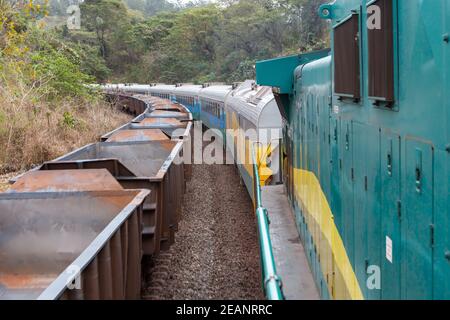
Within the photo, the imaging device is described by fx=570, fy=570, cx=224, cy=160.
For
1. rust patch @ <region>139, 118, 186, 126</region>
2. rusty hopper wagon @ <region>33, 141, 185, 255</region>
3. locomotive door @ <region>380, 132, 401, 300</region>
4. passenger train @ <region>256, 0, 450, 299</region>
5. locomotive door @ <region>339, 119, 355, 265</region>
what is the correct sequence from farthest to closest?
rust patch @ <region>139, 118, 186, 126</region> < rusty hopper wagon @ <region>33, 141, 185, 255</region> < locomotive door @ <region>339, 119, 355, 265</region> < locomotive door @ <region>380, 132, 401, 300</region> < passenger train @ <region>256, 0, 450, 299</region>

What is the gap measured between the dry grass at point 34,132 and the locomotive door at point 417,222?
14.0 m

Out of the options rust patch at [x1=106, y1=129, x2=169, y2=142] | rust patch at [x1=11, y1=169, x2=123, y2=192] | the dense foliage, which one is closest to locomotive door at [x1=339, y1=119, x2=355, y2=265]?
rust patch at [x1=11, y1=169, x2=123, y2=192]

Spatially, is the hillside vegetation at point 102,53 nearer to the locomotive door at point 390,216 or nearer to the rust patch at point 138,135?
the rust patch at point 138,135

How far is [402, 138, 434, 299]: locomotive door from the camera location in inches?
91.1

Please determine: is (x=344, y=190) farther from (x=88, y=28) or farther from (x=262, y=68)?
(x=88, y=28)

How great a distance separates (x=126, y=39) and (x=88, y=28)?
556cm

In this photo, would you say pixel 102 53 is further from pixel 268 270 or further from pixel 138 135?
pixel 268 270

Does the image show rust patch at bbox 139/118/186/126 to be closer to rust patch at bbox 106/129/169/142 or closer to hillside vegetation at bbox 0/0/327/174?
hillside vegetation at bbox 0/0/327/174

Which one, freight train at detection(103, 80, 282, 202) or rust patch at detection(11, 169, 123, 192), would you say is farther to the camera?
freight train at detection(103, 80, 282, 202)

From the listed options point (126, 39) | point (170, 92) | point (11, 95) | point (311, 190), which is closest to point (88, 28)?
point (126, 39)

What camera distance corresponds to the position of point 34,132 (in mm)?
16625

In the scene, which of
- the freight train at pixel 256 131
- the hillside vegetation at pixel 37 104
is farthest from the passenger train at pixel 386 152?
the hillside vegetation at pixel 37 104

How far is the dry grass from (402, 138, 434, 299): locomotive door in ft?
46.0

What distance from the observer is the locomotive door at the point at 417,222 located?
2.31 metres
